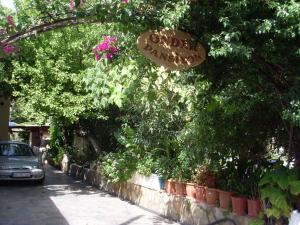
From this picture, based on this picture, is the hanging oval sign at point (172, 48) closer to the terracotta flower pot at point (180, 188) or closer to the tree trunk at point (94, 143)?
the terracotta flower pot at point (180, 188)

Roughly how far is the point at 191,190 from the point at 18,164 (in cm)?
780

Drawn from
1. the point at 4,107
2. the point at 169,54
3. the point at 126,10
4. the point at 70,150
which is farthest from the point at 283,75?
the point at 4,107

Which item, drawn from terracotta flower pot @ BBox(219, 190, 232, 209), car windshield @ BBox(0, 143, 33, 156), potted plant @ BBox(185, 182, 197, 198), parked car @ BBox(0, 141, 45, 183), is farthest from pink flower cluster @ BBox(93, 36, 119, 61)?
car windshield @ BBox(0, 143, 33, 156)

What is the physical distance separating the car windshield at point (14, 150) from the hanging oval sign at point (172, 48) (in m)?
11.5

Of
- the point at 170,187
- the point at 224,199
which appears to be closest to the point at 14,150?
the point at 170,187

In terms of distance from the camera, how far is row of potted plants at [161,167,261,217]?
7.11 meters

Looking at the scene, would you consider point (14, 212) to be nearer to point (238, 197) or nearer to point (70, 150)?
point (238, 197)

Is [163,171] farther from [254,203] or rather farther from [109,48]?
[109,48]

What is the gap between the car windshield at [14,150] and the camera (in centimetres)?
1563

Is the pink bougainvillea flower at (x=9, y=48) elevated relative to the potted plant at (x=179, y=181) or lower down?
elevated

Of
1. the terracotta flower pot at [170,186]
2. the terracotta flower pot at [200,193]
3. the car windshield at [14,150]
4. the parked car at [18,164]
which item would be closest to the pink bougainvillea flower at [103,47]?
the terracotta flower pot at [200,193]

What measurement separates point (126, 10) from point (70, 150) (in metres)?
16.6

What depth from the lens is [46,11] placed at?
519cm

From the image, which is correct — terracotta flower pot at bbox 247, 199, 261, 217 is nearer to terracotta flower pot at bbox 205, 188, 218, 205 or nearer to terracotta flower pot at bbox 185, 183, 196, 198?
terracotta flower pot at bbox 205, 188, 218, 205
